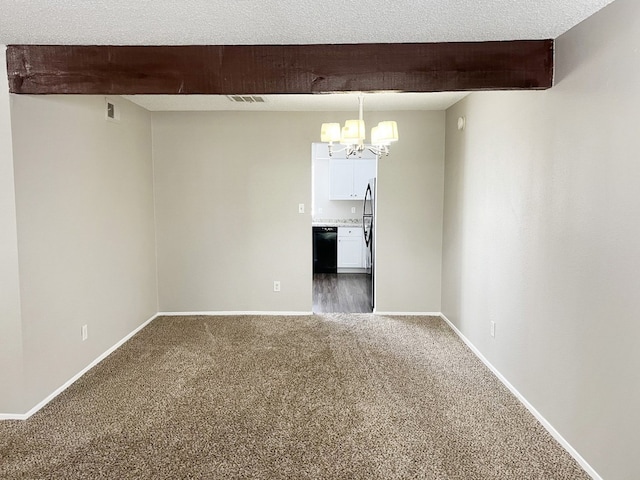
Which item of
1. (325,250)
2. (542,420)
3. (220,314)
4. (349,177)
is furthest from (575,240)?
(349,177)

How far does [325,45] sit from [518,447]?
8.24ft

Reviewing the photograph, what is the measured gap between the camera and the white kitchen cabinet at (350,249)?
761 cm

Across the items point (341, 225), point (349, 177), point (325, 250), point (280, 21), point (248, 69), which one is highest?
point (280, 21)

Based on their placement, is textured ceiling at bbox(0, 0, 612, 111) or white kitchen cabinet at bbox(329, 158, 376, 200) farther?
white kitchen cabinet at bbox(329, 158, 376, 200)

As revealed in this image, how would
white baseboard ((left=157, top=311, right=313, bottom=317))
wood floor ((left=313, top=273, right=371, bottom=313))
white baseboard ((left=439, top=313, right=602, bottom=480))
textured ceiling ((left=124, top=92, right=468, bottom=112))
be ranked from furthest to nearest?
1. wood floor ((left=313, top=273, right=371, bottom=313))
2. white baseboard ((left=157, top=311, right=313, bottom=317))
3. textured ceiling ((left=124, top=92, right=468, bottom=112))
4. white baseboard ((left=439, top=313, right=602, bottom=480))

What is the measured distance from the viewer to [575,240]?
2268mm

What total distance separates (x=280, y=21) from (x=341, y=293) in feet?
14.4

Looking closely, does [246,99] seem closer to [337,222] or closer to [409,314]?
[409,314]

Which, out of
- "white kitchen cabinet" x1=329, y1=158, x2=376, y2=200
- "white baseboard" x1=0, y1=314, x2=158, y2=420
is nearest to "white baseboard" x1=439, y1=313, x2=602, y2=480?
"white baseboard" x1=0, y1=314, x2=158, y2=420

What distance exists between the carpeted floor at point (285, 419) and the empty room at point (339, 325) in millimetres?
17

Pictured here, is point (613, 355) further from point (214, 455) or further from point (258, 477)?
point (214, 455)

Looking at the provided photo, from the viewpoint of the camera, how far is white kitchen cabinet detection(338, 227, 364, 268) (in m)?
7.61

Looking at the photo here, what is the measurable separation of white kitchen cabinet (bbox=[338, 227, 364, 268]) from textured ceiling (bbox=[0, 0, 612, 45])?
528cm

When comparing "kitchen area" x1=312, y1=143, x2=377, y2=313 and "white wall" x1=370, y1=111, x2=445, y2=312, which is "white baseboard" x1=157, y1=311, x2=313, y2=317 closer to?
"white wall" x1=370, y1=111, x2=445, y2=312
